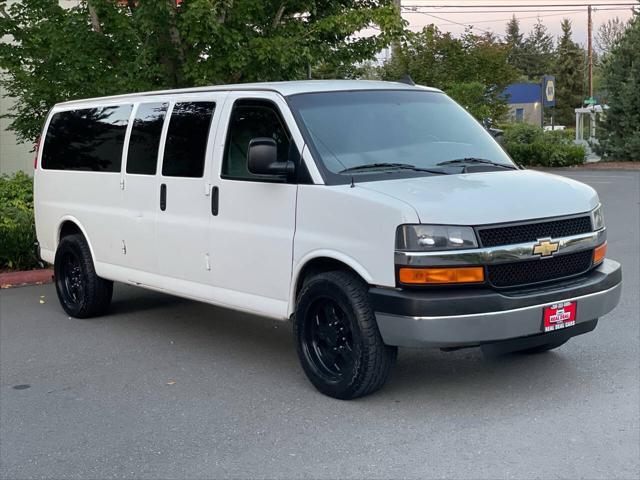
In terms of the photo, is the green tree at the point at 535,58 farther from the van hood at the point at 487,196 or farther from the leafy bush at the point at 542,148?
the van hood at the point at 487,196

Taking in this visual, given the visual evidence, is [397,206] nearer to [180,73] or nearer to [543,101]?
[180,73]

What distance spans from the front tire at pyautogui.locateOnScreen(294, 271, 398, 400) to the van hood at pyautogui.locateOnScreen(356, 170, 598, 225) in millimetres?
660

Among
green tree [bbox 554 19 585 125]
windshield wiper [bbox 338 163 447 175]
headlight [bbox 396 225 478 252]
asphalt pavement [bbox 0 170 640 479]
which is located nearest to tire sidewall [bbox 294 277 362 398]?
asphalt pavement [bbox 0 170 640 479]

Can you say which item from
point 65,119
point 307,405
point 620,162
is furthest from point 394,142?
point 620,162

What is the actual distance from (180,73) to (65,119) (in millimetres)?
3277

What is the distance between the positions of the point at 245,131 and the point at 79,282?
2.95 meters

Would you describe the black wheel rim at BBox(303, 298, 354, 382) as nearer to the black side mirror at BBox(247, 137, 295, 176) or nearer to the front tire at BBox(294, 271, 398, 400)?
the front tire at BBox(294, 271, 398, 400)

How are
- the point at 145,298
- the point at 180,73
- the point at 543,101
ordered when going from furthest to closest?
the point at 543,101, the point at 180,73, the point at 145,298

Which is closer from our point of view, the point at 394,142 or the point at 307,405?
the point at 307,405

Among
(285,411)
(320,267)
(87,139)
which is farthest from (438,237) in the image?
(87,139)

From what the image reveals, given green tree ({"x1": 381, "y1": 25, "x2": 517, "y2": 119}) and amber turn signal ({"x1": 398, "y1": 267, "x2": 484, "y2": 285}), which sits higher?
green tree ({"x1": 381, "y1": 25, "x2": 517, "y2": 119})

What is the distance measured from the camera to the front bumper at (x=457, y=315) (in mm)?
5324

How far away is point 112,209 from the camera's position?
807 cm

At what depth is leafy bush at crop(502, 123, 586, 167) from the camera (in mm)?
31703
